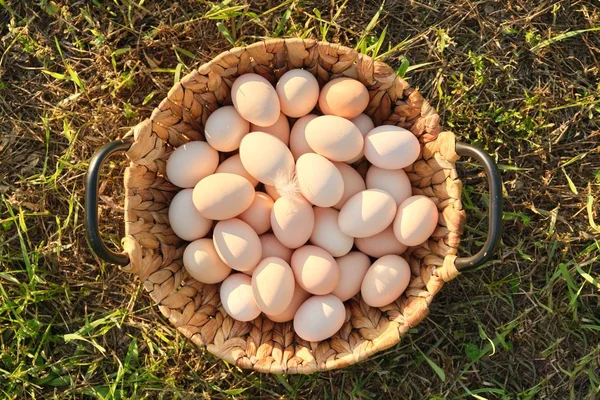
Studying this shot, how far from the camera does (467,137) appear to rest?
4.66 feet

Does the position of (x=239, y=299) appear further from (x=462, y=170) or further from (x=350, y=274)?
(x=462, y=170)

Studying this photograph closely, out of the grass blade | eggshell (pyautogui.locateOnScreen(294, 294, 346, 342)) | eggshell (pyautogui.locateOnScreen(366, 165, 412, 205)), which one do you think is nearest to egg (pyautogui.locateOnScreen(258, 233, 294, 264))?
eggshell (pyautogui.locateOnScreen(294, 294, 346, 342))

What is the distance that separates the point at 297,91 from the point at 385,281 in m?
0.41

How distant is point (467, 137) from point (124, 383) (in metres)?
0.96

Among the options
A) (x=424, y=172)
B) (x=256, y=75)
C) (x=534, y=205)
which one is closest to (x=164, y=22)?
(x=256, y=75)

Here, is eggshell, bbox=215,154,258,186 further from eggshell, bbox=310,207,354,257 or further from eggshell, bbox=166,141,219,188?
eggshell, bbox=310,207,354,257

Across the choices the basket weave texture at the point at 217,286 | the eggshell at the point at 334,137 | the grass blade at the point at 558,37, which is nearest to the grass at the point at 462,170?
the grass blade at the point at 558,37

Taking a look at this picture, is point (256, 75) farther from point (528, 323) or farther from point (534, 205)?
point (528, 323)

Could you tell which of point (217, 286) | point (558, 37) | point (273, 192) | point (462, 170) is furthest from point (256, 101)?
point (558, 37)

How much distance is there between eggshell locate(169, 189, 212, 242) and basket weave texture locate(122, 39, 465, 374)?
0.04 meters

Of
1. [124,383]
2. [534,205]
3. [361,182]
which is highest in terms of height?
[361,182]

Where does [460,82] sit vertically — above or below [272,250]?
above

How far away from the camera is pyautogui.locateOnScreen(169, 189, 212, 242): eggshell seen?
4.05 feet

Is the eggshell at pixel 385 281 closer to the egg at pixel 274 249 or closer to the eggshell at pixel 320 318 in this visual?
the eggshell at pixel 320 318
